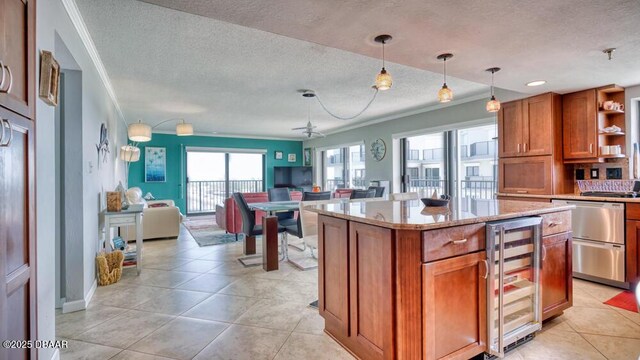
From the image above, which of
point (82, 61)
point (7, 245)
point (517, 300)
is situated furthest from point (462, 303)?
point (82, 61)

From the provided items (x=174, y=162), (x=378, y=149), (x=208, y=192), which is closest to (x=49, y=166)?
(x=378, y=149)

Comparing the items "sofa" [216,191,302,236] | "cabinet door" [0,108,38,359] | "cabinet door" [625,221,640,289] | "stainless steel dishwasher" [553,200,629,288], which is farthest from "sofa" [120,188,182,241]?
"cabinet door" [625,221,640,289]

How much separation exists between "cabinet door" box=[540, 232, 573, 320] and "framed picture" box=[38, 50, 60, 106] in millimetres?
3127

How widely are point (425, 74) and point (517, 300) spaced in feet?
9.07

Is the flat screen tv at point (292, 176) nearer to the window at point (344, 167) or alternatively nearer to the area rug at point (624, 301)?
the window at point (344, 167)

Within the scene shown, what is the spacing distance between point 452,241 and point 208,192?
341 inches

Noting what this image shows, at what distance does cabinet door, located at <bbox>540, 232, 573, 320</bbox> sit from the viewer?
7.19ft

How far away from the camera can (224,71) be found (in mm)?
3693

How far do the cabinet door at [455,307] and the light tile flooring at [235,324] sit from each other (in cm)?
42

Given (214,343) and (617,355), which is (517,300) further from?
(214,343)

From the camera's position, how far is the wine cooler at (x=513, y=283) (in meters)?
1.81

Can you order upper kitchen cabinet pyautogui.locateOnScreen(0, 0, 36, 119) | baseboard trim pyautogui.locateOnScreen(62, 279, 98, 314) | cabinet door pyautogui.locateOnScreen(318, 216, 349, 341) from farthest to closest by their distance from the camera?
baseboard trim pyautogui.locateOnScreen(62, 279, 98, 314) → cabinet door pyautogui.locateOnScreen(318, 216, 349, 341) → upper kitchen cabinet pyautogui.locateOnScreen(0, 0, 36, 119)

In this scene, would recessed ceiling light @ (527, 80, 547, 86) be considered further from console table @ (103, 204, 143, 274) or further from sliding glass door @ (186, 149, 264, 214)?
sliding glass door @ (186, 149, 264, 214)

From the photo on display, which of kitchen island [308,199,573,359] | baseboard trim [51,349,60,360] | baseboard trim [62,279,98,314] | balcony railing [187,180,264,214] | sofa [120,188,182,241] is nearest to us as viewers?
kitchen island [308,199,573,359]
